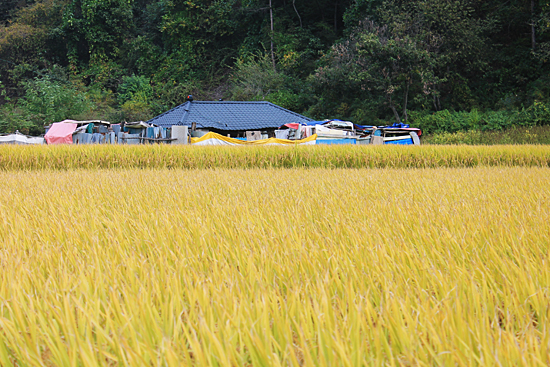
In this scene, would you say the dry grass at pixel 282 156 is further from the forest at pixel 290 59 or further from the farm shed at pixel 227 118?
the forest at pixel 290 59

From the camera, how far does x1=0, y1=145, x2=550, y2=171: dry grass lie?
660 cm

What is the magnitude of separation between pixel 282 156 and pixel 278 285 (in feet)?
19.3

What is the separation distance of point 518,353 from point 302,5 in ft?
83.0

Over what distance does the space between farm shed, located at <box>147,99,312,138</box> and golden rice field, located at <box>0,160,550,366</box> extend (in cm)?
966

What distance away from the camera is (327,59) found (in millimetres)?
19047

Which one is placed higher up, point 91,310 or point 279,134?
point 279,134

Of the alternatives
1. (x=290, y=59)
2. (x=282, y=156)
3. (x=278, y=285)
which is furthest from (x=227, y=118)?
(x=278, y=285)

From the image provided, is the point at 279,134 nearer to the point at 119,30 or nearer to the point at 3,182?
the point at 3,182

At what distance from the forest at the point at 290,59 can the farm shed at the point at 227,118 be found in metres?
4.50

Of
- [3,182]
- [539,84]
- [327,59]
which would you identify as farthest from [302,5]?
[3,182]

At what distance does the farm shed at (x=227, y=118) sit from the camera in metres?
12.6

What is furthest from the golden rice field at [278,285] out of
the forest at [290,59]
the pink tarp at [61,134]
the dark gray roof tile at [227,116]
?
the forest at [290,59]

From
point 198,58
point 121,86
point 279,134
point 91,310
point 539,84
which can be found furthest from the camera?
point 198,58

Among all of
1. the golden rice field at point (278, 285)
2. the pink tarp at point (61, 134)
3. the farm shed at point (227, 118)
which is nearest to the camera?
the golden rice field at point (278, 285)
